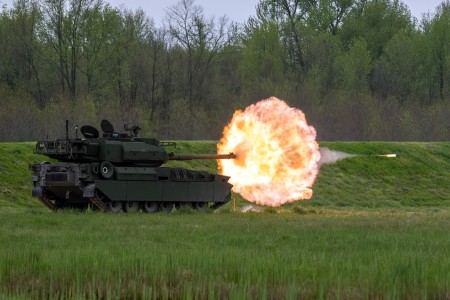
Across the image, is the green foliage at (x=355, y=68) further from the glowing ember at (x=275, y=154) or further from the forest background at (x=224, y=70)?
the glowing ember at (x=275, y=154)

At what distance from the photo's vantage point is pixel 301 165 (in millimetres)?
34281

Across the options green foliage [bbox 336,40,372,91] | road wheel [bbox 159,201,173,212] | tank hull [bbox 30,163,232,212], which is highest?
green foliage [bbox 336,40,372,91]

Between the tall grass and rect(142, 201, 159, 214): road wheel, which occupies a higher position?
the tall grass

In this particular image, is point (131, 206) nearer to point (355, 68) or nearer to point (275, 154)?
point (275, 154)

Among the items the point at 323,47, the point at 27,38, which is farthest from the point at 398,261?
the point at 323,47

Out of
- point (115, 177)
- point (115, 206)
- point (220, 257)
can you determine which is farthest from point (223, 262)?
point (115, 206)

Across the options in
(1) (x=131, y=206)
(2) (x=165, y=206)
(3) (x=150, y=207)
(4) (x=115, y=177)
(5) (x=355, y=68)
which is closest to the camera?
(4) (x=115, y=177)

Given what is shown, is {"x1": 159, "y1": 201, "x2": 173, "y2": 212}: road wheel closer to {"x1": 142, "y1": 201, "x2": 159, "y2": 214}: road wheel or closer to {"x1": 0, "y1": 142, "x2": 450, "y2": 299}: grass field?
{"x1": 142, "y1": 201, "x2": 159, "y2": 214}: road wheel

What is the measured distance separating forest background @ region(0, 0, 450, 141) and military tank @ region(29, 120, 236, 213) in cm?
2526

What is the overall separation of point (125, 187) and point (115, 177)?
47cm

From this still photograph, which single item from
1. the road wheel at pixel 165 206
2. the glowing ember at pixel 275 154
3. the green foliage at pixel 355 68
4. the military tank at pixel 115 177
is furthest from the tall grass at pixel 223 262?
the green foliage at pixel 355 68

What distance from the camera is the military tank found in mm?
32156

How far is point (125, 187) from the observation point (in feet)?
106

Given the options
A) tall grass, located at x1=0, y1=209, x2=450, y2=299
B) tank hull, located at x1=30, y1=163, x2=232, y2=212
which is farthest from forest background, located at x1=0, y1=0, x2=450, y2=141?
tall grass, located at x1=0, y1=209, x2=450, y2=299
